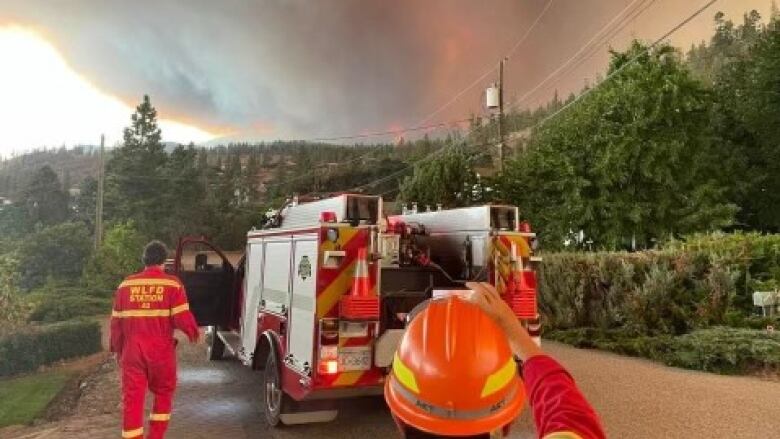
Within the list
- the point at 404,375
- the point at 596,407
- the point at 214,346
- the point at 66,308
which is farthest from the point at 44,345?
the point at 404,375

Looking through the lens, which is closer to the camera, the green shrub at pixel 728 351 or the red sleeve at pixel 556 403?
the red sleeve at pixel 556 403

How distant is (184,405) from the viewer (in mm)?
7715

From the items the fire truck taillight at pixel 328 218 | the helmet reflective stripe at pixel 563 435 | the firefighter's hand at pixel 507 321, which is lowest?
the helmet reflective stripe at pixel 563 435

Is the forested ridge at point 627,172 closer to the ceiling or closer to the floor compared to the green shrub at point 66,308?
closer to the ceiling

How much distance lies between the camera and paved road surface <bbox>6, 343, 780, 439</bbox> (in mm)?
6473

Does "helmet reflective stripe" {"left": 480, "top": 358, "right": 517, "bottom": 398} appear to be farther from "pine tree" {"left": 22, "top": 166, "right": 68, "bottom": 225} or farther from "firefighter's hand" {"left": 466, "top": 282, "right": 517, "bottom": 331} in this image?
"pine tree" {"left": 22, "top": 166, "right": 68, "bottom": 225}

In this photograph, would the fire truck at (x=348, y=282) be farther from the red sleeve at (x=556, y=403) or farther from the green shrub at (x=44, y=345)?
the green shrub at (x=44, y=345)

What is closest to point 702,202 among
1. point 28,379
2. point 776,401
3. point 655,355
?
point 655,355

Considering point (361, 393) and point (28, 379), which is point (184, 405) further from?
point (28, 379)

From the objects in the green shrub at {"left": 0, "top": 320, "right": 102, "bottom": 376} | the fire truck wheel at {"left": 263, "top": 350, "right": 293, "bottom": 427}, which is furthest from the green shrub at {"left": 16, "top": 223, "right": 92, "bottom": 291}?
the fire truck wheel at {"left": 263, "top": 350, "right": 293, "bottom": 427}

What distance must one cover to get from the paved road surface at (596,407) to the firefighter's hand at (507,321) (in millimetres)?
5201

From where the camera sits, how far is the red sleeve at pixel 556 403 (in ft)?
4.48

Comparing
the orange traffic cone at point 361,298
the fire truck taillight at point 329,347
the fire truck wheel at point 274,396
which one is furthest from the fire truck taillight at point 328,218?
the fire truck wheel at point 274,396

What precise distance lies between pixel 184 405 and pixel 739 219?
26.1 metres
